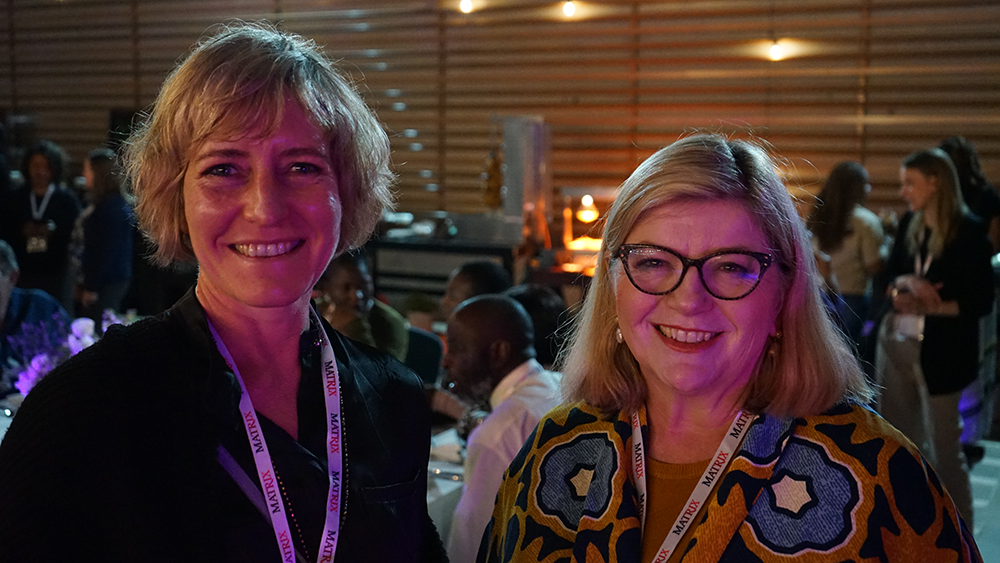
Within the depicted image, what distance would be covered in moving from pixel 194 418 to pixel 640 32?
8236 millimetres

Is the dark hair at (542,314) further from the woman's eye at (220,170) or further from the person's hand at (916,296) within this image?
the woman's eye at (220,170)

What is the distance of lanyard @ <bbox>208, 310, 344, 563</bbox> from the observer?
1225 millimetres

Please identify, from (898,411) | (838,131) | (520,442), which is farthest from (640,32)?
(520,442)

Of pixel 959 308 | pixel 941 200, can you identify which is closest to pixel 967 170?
pixel 941 200

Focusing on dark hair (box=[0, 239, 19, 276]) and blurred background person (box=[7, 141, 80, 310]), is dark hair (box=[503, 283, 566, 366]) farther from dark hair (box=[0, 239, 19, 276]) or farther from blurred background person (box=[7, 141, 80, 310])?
blurred background person (box=[7, 141, 80, 310])

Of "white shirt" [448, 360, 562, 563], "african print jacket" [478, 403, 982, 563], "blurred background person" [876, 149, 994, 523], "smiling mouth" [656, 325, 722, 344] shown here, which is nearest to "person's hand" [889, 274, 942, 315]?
"blurred background person" [876, 149, 994, 523]

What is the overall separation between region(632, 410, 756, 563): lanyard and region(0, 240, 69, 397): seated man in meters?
2.84

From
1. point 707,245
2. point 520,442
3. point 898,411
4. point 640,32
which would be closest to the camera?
point 707,245

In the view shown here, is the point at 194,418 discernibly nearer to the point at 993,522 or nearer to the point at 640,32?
the point at 993,522

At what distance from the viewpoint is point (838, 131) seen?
8000mm

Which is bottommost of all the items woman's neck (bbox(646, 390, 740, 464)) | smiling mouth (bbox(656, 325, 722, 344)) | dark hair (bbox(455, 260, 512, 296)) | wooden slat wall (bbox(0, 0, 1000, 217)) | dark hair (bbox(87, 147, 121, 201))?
woman's neck (bbox(646, 390, 740, 464))

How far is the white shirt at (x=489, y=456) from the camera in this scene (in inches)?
103

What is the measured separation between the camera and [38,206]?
22.2 ft

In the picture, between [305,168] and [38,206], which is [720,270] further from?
[38,206]
